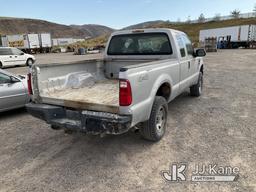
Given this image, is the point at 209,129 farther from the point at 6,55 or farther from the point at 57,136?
the point at 6,55

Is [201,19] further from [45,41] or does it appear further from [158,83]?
[158,83]

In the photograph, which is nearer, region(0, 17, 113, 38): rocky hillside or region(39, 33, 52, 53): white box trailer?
region(39, 33, 52, 53): white box trailer

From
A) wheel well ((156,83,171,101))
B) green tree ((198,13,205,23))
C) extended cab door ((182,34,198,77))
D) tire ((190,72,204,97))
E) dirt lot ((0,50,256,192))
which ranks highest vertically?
green tree ((198,13,205,23))

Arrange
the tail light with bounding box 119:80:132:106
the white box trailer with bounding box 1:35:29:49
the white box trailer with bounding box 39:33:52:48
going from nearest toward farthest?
1. the tail light with bounding box 119:80:132:106
2. the white box trailer with bounding box 1:35:29:49
3. the white box trailer with bounding box 39:33:52:48

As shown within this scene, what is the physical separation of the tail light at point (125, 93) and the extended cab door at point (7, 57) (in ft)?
59.4

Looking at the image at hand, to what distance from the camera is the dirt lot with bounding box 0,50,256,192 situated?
2.92m

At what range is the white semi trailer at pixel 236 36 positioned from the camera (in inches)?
1387

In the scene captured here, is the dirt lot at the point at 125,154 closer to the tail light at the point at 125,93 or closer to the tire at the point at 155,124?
the tire at the point at 155,124

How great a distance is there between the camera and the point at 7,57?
59.6ft

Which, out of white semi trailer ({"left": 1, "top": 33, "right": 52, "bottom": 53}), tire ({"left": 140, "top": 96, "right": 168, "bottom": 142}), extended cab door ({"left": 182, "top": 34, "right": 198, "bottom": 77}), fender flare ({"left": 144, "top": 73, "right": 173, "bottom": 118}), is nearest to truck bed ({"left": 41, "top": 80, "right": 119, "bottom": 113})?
fender flare ({"left": 144, "top": 73, "right": 173, "bottom": 118})

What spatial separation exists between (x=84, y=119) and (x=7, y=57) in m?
17.8

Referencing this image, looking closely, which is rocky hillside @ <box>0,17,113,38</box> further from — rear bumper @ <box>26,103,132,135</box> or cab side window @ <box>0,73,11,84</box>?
rear bumper @ <box>26,103,132,135</box>

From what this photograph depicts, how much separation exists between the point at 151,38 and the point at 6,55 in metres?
16.9

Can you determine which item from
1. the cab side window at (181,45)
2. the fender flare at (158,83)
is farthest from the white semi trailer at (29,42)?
the fender flare at (158,83)
